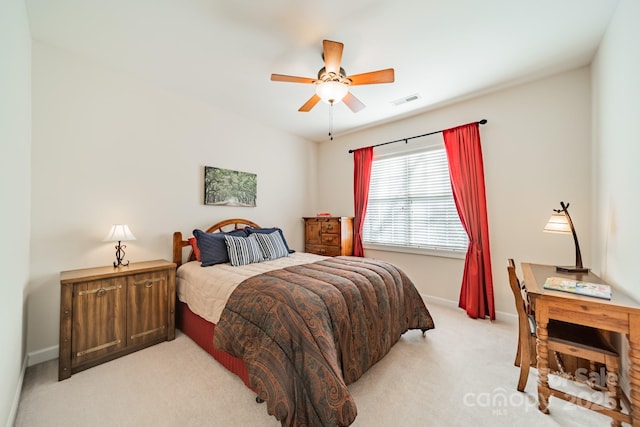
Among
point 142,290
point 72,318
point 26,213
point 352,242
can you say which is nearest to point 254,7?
point 26,213

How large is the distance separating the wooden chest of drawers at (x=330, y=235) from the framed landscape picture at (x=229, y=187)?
1.18m

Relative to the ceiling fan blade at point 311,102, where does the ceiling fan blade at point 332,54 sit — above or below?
above

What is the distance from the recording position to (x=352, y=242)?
14.2 feet

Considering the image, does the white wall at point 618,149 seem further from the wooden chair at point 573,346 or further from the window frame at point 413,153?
the window frame at point 413,153

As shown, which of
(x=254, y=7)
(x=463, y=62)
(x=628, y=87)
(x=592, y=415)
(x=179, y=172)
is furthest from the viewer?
(x=179, y=172)

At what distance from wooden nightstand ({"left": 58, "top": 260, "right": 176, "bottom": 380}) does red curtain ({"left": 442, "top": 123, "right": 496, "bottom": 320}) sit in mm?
3510

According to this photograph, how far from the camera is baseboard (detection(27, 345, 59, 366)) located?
6.88 feet

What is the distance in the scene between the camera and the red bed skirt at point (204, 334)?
192 centimetres

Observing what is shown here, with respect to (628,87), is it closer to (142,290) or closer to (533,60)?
(533,60)

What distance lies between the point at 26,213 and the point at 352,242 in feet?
12.6

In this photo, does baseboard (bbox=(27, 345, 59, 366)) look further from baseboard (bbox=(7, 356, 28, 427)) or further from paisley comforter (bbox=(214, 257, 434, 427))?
paisley comforter (bbox=(214, 257, 434, 427))

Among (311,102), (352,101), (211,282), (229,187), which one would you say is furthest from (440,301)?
(229,187)

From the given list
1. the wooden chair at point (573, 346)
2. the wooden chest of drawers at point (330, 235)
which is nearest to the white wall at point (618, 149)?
the wooden chair at point (573, 346)

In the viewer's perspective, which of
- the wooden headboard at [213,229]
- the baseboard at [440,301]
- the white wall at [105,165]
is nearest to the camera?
the white wall at [105,165]
